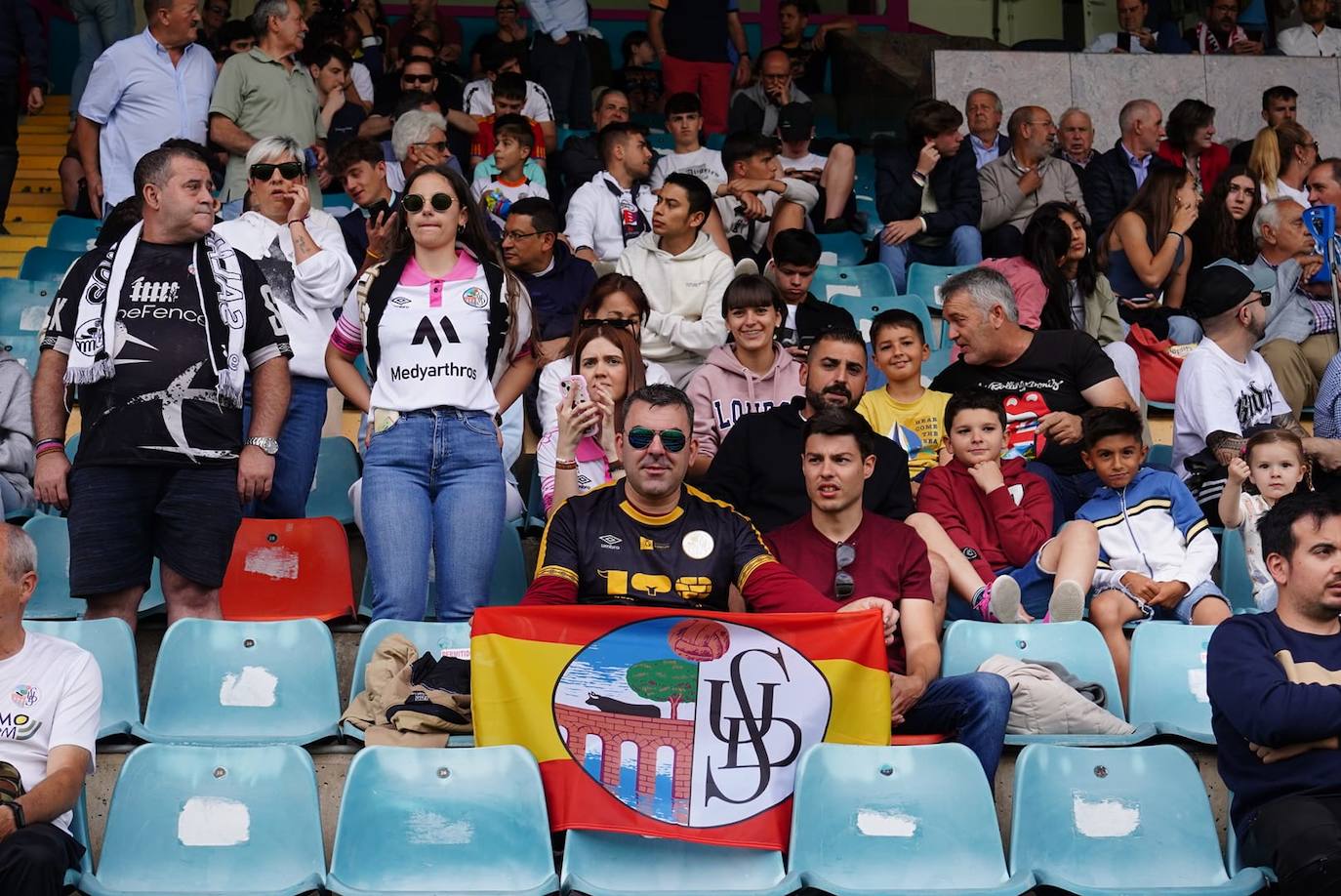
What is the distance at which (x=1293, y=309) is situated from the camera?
7527 millimetres

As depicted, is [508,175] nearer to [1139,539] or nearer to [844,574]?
[1139,539]

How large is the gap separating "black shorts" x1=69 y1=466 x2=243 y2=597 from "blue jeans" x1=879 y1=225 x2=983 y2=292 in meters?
4.53

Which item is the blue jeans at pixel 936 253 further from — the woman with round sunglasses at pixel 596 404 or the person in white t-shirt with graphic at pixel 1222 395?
the woman with round sunglasses at pixel 596 404

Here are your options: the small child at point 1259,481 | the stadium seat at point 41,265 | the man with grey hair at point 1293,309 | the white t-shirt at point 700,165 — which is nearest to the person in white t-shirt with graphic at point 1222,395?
the small child at point 1259,481

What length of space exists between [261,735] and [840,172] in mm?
5208

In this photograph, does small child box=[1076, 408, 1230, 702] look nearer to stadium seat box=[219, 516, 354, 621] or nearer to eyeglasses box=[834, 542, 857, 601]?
eyeglasses box=[834, 542, 857, 601]

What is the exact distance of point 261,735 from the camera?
4.49 metres

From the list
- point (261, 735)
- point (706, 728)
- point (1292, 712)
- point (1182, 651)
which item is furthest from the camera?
point (1182, 651)

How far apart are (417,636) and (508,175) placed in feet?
12.6

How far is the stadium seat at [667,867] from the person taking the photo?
155 inches

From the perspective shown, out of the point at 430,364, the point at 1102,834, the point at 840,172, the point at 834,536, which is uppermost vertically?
the point at 840,172

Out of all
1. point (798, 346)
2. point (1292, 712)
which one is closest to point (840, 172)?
point (798, 346)

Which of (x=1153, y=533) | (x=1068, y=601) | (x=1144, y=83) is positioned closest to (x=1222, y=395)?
(x=1153, y=533)

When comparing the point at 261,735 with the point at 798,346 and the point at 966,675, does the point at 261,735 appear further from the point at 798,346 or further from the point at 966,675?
the point at 798,346
